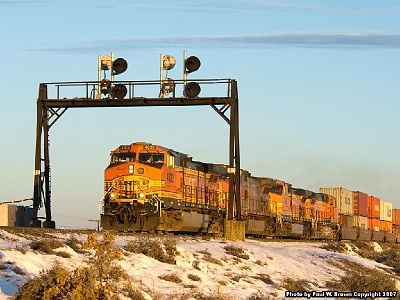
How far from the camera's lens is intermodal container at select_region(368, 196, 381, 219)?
71.2 m

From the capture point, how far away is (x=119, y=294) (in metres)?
14.5

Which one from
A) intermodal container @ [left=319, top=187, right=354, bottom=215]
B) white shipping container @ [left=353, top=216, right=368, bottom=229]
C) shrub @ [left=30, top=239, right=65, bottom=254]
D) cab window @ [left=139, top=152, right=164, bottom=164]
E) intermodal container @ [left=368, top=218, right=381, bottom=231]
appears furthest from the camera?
intermodal container @ [left=368, top=218, right=381, bottom=231]

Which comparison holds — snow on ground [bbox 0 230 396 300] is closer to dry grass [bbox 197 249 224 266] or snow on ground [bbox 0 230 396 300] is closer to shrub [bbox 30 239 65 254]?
dry grass [bbox 197 249 224 266]

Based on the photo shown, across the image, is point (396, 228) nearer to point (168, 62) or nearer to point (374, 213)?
point (374, 213)

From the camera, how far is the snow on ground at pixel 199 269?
630 inches

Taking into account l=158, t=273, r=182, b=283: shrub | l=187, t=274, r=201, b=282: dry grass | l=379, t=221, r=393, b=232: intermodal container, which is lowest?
l=379, t=221, r=393, b=232: intermodal container

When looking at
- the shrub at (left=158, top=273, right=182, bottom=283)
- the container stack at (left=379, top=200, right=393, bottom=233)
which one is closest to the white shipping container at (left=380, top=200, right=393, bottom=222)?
the container stack at (left=379, top=200, right=393, bottom=233)

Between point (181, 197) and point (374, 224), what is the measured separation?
41.1 metres

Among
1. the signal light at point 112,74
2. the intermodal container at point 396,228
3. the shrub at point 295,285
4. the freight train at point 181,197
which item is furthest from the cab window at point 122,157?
the intermodal container at point 396,228

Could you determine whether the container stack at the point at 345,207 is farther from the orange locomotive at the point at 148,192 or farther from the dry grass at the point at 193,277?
the dry grass at the point at 193,277

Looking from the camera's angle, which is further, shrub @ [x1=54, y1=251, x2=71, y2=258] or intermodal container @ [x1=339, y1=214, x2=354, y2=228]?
intermodal container @ [x1=339, y1=214, x2=354, y2=228]

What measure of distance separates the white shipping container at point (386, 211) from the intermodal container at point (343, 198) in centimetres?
830

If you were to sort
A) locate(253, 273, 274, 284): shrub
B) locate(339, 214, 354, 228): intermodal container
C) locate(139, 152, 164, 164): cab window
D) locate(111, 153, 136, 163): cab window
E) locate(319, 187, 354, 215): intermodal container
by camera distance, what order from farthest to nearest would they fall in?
locate(319, 187, 354, 215): intermodal container, locate(339, 214, 354, 228): intermodal container, locate(111, 153, 136, 163): cab window, locate(139, 152, 164, 164): cab window, locate(253, 273, 274, 284): shrub

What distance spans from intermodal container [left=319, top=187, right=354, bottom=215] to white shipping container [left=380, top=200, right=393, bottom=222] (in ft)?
27.2
